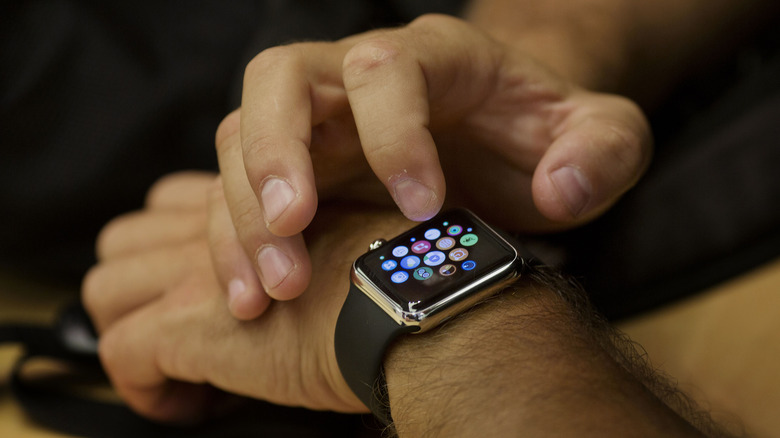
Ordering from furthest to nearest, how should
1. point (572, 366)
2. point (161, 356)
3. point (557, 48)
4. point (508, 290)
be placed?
point (557, 48) → point (161, 356) → point (508, 290) → point (572, 366)

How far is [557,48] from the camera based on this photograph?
39.1 inches

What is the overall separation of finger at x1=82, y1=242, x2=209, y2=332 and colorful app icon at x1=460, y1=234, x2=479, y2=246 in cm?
39

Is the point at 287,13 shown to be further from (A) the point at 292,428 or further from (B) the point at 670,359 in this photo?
(B) the point at 670,359

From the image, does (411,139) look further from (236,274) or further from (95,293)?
(95,293)

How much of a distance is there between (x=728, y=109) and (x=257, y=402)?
0.77m

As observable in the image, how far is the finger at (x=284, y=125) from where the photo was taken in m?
0.54

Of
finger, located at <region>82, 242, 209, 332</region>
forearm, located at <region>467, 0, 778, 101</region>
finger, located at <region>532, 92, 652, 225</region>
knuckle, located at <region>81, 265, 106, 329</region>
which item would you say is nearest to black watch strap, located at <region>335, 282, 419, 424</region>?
finger, located at <region>532, 92, 652, 225</region>


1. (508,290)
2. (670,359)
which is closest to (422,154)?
(508,290)

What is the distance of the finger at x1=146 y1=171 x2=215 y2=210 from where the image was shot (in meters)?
0.96

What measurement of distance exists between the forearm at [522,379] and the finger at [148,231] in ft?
1.60

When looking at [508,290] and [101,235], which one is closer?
[508,290]

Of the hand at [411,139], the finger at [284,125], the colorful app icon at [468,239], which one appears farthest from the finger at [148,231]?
the colorful app icon at [468,239]

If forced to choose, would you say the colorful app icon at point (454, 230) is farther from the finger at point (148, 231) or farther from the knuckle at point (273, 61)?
the finger at point (148, 231)

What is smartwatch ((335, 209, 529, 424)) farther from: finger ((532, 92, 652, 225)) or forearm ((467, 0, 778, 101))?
forearm ((467, 0, 778, 101))
